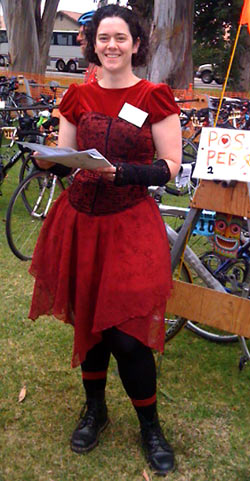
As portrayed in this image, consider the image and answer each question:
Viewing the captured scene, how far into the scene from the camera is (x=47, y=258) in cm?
223

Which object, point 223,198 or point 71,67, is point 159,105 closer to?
point 223,198

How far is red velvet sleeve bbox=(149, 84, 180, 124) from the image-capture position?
1984 millimetres

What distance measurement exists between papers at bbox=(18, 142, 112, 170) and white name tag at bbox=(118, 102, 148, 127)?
0.87 ft

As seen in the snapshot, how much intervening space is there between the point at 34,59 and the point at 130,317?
49.6 feet

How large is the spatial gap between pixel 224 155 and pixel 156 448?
137 cm

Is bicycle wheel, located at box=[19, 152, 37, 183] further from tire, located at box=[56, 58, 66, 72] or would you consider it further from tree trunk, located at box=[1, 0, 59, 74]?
tire, located at box=[56, 58, 66, 72]

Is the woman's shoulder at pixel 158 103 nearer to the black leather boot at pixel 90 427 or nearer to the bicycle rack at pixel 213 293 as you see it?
the bicycle rack at pixel 213 293

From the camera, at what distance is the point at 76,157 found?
1757 millimetres

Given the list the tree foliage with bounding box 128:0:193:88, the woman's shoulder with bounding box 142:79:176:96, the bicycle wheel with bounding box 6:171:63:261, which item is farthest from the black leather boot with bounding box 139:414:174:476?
the tree foliage with bounding box 128:0:193:88

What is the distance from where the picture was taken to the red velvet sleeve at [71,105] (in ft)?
6.84

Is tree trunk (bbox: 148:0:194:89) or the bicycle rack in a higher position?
tree trunk (bbox: 148:0:194:89)

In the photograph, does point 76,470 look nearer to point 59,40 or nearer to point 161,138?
point 161,138

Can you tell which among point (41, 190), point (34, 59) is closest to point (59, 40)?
point (34, 59)

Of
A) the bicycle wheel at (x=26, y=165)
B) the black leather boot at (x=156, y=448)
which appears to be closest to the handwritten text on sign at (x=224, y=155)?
the black leather boot at (x=156, y=448)
